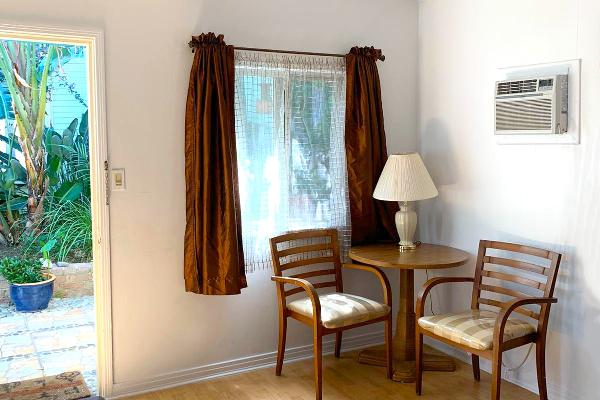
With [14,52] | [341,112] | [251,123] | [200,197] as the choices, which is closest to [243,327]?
[200,197]

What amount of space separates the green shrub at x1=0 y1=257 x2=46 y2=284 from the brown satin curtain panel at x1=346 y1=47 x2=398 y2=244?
2.78 metres

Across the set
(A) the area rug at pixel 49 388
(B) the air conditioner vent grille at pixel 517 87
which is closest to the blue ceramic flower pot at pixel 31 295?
(A) the area rug at pixel 49 388

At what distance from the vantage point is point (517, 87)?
10.9ft

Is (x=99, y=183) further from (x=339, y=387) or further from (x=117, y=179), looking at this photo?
(x=339, y=387)

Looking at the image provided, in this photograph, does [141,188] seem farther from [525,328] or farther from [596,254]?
[596,254]

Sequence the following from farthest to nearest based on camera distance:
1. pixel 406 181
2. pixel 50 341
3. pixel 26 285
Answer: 1. pixel 26 285
2. pixel 50 341
3. pixel 406 181

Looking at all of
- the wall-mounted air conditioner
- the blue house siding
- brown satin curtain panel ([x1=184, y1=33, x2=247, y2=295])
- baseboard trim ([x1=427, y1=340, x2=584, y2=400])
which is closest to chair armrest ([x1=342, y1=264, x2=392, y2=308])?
baseboard trim ([x1=427, y1=340, x2=584, y2=400])

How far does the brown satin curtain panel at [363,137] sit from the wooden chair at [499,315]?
0.74 m

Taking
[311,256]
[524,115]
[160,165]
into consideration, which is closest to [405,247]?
[311,256]

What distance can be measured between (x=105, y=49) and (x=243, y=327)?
176 centimetres

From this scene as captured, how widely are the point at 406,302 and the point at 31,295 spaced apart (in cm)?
310

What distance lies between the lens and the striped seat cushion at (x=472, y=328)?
297 centimetres

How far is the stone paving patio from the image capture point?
3.90 metres

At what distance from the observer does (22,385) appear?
357 cm
